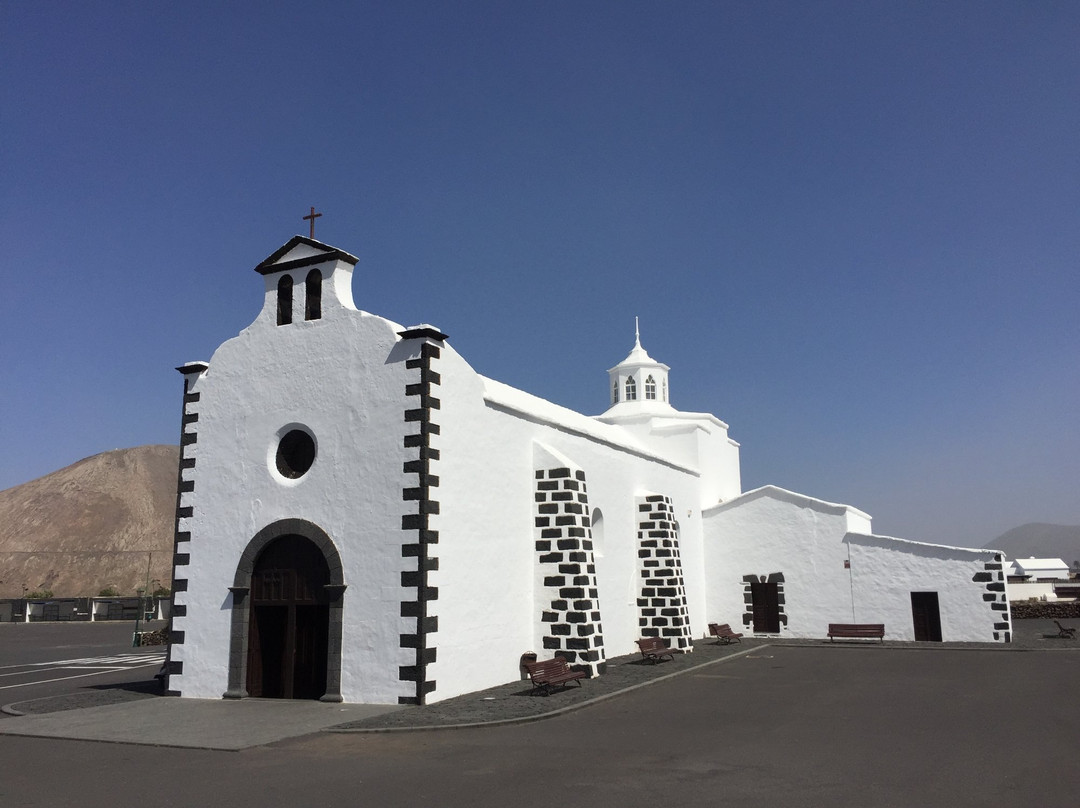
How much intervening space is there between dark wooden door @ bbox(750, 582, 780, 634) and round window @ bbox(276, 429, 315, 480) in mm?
17263

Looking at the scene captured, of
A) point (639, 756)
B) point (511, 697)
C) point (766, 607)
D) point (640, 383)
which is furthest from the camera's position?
point (640, 383)

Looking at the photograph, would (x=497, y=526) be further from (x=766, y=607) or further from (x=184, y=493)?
(x=766, y=607)

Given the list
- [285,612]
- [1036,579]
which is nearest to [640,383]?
[285,612]

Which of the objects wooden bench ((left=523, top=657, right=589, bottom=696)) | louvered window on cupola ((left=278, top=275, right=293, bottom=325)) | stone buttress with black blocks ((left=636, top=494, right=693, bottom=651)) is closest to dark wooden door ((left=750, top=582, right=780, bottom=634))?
stone buttress with black blocks ((left=636, top=494, right=693, bottom=651))

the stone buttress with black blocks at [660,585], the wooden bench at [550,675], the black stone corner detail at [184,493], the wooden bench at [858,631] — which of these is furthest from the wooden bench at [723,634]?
the black stone corner detail at [184,493]

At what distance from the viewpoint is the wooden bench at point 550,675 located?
47.4ft

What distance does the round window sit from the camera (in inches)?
613

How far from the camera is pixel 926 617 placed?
981 inches

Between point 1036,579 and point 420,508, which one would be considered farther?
point 1036,579

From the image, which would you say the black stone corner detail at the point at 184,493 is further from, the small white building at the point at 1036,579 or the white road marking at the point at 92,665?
the small white building at the point at 1036,579

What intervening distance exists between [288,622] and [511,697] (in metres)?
4.29

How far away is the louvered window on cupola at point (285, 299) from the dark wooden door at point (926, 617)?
2011cm

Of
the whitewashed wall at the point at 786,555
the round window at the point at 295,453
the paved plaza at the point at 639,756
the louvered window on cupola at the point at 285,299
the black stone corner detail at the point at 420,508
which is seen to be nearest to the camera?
the paved plaza at the point at 639,756

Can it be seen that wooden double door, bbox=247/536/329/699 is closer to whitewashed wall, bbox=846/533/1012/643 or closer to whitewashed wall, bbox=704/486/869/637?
whitewashed wall, bbox=704/486/869/637
